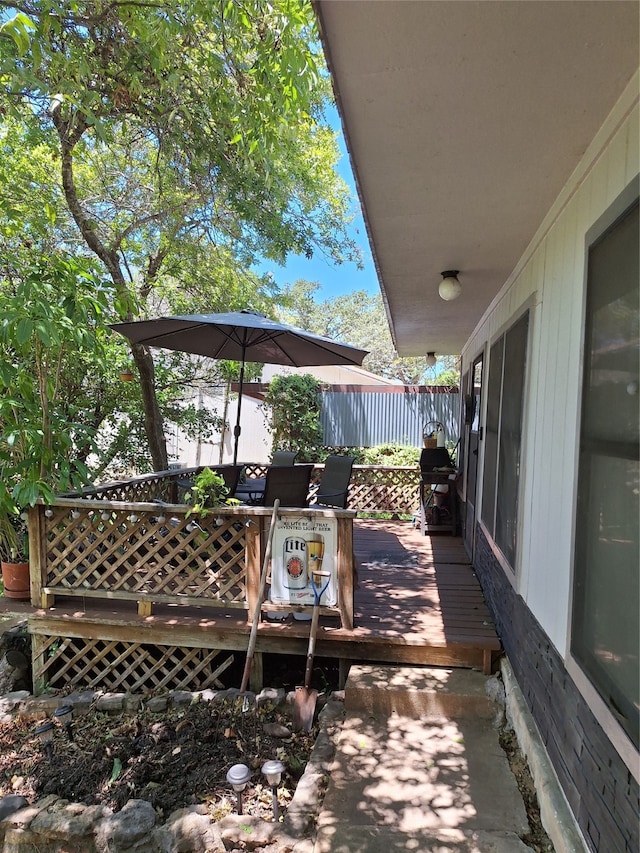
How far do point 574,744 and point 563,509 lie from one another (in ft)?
2.90

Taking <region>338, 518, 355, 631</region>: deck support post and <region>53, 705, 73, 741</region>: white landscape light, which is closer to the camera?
<region>53, 705, 73, 741</region>: white landscape light

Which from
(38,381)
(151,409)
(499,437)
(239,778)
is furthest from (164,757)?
(151,409)

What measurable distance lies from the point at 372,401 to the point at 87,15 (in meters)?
7.44

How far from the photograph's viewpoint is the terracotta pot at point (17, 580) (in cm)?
405

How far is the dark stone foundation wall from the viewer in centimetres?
146

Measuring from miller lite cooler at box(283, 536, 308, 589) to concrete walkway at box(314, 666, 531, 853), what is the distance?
68 cm

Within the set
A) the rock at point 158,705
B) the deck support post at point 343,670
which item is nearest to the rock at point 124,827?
the rock at point 158,705

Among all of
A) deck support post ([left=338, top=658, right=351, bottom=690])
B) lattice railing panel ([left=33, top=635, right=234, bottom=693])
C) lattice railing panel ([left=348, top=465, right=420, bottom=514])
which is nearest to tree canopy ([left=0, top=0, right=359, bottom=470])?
lattice railing panel ([left=33, top=635, right=234, bottom=693])

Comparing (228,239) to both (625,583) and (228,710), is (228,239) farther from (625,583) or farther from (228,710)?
(625,583)

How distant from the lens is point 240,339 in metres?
5.57

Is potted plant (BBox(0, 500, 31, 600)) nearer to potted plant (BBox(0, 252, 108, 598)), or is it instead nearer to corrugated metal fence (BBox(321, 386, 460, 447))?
potted plant (BBox(0, 252, 108, 598))

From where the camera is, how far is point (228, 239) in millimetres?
7977

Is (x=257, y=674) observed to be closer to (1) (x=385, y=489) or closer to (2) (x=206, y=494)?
(2) (x=206, y=494)

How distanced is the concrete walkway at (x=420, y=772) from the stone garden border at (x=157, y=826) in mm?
85
